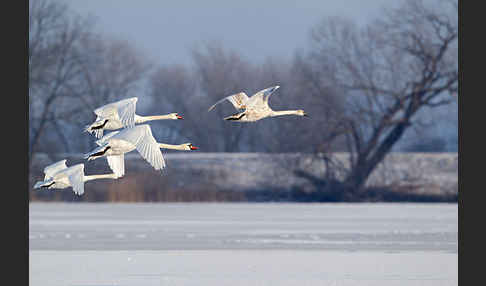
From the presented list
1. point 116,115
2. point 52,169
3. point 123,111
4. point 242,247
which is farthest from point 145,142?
point 242,247

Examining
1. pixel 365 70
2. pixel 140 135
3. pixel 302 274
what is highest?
pixel 365 70

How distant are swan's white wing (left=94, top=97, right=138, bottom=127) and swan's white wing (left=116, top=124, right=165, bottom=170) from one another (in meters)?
0.19

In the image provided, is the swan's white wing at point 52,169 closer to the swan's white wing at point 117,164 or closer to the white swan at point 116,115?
the swan's white wing at point 117,164

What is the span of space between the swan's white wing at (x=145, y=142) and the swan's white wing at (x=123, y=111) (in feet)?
0.64

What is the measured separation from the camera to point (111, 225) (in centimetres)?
1723

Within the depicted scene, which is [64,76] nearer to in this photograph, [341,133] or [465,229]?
[341,133]

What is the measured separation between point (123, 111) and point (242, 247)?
5641mm

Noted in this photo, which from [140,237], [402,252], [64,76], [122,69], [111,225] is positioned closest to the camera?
[402,252]

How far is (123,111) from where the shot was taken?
342 inches

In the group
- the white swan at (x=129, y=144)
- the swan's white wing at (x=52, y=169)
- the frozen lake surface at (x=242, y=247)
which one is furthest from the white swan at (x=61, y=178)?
the frozen lake surface at (x=242, y=247)

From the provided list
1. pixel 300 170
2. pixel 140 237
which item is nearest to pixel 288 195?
pixel 300 170

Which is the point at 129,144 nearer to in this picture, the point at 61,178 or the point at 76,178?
the point at 76,178

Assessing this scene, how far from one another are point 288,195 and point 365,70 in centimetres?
432

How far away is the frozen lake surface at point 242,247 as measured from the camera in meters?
11.2
